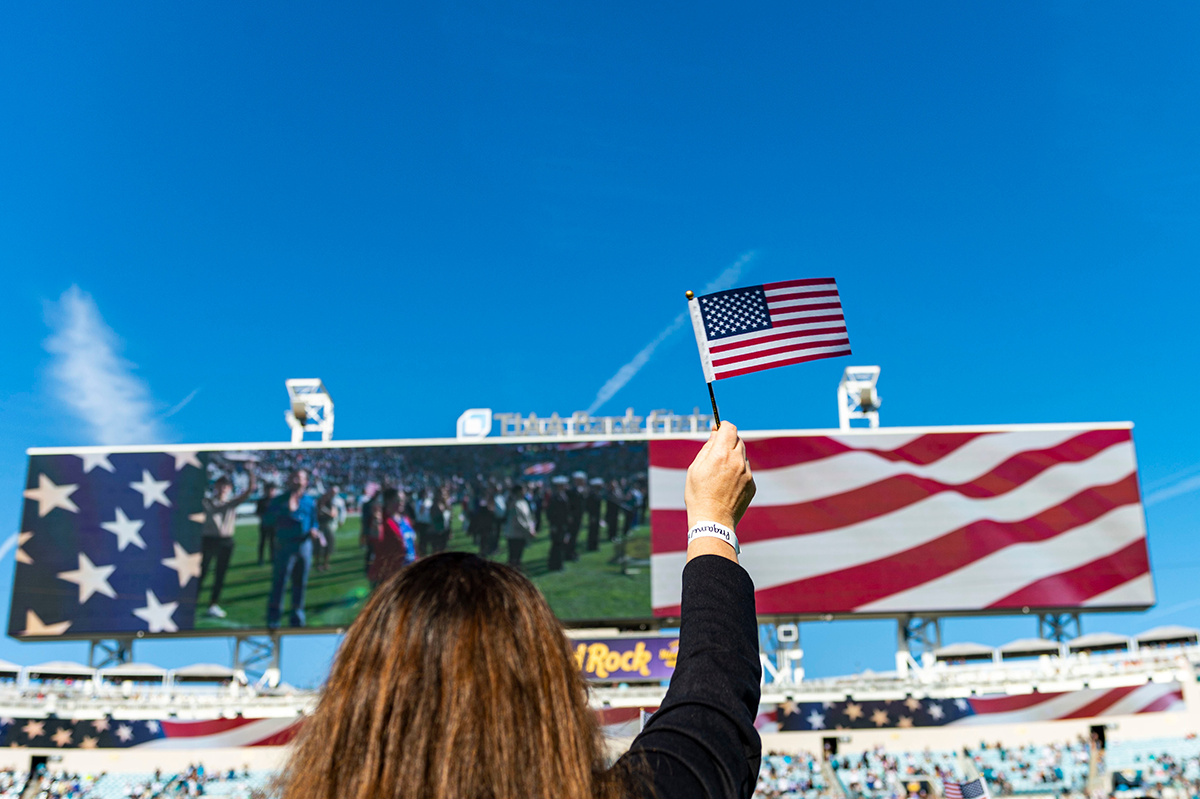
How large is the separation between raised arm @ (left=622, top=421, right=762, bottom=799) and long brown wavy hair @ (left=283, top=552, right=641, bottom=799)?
10cm

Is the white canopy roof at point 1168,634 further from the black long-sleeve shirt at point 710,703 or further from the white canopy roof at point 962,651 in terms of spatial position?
the black long-sleeve shirt at point 710,703

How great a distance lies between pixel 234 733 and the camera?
35.5 meters

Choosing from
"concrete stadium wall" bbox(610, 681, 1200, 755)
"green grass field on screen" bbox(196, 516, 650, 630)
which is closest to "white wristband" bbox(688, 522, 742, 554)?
"concrete stadium wall" bbox(610, 681, 1200, 755)

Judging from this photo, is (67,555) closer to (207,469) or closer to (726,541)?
(207,469)

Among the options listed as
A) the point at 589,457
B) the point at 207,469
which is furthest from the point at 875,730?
the point at 207,469

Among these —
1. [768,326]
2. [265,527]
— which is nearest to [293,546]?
[265,527]

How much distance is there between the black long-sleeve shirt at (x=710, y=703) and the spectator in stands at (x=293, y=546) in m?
42.8

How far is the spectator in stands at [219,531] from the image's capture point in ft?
137

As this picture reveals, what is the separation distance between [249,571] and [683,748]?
44.1 metres

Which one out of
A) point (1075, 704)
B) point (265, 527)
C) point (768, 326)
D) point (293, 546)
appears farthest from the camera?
point (265, 527)

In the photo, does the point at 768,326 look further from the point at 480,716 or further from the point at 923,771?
the point at 923,771

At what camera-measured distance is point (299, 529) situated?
42312 mm

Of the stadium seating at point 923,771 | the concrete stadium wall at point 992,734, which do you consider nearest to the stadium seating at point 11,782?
the stadium seating at point 923,771

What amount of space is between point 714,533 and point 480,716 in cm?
70
